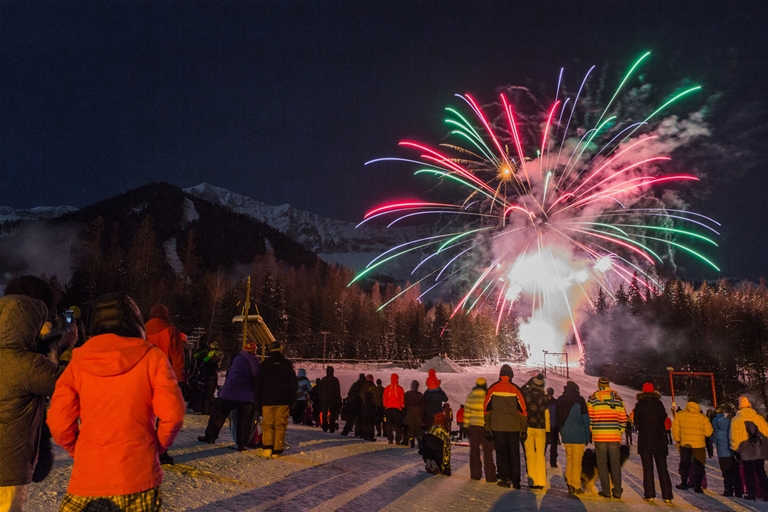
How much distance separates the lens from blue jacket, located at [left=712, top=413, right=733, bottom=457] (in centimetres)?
1168

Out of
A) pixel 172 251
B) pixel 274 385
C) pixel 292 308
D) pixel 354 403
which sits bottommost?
pixel 354 403

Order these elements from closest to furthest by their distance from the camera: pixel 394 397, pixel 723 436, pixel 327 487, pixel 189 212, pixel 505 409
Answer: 1. pixel 327 487
2. pixel 505 409
3. pixel 723 436
4. pixel 394 397
5. pixel 189 212

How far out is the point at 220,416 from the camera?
9.43 m

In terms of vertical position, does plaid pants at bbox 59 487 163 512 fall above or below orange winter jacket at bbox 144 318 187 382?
below

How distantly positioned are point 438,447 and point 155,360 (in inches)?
296

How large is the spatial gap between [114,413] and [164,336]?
394 cm

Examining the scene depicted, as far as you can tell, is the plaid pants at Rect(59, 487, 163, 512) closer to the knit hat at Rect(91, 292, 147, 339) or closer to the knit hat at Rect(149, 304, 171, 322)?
the knit hat at Rect(91, 292, 147, 339)

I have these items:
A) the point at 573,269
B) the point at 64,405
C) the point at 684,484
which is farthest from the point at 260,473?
the point at 573,269

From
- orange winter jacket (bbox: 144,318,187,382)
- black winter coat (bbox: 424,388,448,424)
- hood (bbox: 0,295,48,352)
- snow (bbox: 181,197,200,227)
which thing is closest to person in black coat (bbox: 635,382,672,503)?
black winter coat (bbox: 424,388,448,424)

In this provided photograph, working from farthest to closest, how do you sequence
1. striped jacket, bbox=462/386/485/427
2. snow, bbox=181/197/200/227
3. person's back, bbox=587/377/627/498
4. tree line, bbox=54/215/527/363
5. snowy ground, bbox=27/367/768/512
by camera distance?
snow, bbox=181/197/200/227 < tree line, bbox=54/215/527/363 < striped jacket, bbox=462/386/485/427 < person's back, bbox=587/377/627/498 < snowy ground, bbox=27/367/768/512

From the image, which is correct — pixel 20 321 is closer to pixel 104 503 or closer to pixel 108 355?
pixel 108 355

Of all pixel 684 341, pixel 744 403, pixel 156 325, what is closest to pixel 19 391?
pixel 156 325

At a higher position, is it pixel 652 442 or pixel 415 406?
pixel 415 406

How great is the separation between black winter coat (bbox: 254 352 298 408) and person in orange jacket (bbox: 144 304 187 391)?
173 cm
